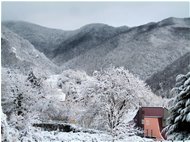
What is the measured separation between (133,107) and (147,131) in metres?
3.09

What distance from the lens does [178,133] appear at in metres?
11.2

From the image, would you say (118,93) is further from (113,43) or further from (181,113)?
(113,43)

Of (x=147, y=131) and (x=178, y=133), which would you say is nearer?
(x=178, y=133)

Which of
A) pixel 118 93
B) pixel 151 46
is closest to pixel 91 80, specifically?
pixel 118 93

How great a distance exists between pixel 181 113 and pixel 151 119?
849 inches

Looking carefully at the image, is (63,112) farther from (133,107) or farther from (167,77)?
(167,77)

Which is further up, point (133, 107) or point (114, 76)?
point (114, 76)

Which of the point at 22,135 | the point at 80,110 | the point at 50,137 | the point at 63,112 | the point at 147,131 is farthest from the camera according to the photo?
the point at 63,112

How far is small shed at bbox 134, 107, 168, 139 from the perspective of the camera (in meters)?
29.2

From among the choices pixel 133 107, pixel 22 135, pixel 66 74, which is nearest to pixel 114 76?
pixel 133 107

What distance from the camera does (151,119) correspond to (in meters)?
32.4

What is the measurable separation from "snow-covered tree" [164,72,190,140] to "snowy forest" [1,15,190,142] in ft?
0.09

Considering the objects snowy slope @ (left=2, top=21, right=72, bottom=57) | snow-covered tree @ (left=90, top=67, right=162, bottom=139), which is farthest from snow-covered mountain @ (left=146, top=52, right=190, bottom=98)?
snow-covered tree @ (left=90, top=67, right=162, bottom=139)

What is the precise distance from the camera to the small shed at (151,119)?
29.2 m
